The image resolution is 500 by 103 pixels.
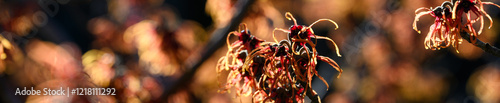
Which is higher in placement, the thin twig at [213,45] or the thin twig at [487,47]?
the thin twig at [213,45]

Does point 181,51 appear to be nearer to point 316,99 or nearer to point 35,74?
point 35,74

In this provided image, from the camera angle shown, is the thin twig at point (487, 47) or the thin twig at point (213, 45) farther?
the thin twig at point (213, 45)

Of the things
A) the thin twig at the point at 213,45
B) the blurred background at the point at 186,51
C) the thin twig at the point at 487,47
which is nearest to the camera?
the thin twig at the point at 487,47

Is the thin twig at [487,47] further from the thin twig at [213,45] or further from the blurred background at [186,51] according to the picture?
the blurred background at [186,51]

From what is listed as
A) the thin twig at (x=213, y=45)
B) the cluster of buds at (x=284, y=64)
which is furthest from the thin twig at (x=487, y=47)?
the thin twig at (x=213, y=45)

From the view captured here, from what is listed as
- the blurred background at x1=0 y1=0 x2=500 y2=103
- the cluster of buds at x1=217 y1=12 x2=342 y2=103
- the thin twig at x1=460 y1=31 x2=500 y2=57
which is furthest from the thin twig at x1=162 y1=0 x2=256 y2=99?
the thin twig at x1=460 y1=31 x2=500 y2=57

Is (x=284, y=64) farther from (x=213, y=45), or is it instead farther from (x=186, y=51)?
(x=186, y=51)

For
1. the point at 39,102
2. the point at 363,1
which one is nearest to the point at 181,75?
the point at 39,102

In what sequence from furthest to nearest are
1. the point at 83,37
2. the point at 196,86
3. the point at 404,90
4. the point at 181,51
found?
the point at 83,37
the point at 404,90
the point at 196,86
the point at 181,51

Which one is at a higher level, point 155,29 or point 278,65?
point 155,29
